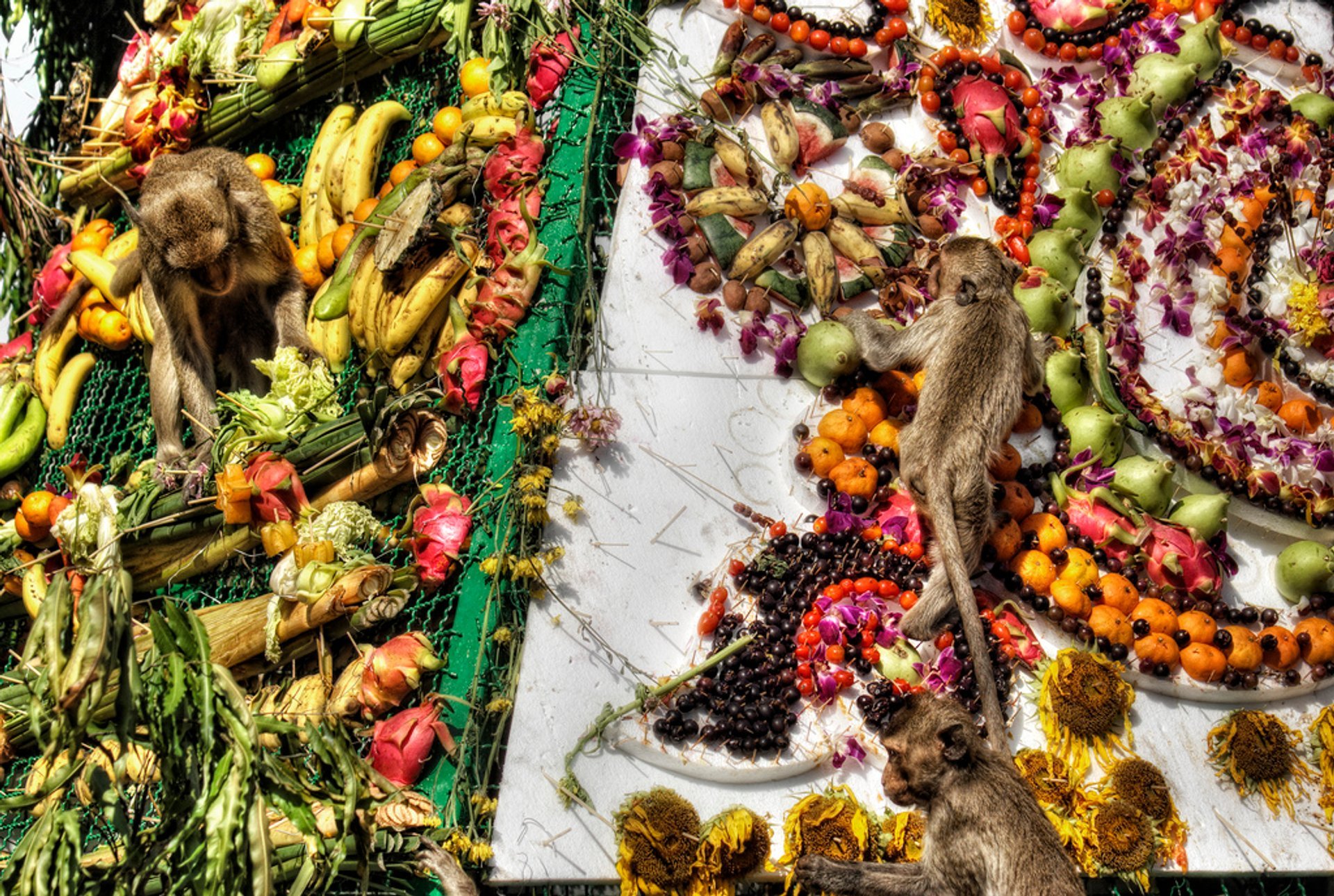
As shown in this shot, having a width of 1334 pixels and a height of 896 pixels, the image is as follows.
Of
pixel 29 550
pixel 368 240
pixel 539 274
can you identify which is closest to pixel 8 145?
pixel 29 550

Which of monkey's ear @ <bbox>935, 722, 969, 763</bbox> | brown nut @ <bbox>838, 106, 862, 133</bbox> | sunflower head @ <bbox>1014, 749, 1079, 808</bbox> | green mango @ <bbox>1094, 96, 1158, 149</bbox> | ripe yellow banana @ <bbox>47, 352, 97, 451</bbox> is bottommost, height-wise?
ripe yellow banana @ <bbox>47, 352, 97, 451</bbox>

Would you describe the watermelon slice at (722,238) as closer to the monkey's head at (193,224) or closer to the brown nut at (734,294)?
the brown nut at (734,294)

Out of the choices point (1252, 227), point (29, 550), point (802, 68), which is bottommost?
Answer: point (29, 550)

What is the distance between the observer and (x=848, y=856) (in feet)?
16.2

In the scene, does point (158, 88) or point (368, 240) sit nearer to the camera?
point (368, 240)

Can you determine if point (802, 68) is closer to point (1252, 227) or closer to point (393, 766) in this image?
point (1252, 227)

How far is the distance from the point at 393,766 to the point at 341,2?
479cm

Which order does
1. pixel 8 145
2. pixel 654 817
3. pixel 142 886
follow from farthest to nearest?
pixel 8 145, pixel 654 817, pixel 142 886

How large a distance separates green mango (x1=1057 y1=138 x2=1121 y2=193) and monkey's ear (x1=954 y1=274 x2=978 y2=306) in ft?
4.50

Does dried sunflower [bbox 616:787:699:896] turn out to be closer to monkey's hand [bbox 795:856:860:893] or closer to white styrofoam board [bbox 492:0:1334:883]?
white styrofoam board [bbox 492:0:1334:883]

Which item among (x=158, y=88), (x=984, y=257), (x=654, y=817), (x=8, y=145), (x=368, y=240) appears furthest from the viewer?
(x=8, y=145)

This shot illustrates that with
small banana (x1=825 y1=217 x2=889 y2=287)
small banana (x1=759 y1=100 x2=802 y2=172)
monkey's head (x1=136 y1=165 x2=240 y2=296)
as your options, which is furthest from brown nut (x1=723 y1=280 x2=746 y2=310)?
monkey's head (x1=136 y1=165 x2=240 y2=296)

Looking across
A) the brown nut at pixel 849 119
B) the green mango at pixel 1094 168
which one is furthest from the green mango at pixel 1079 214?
the brown nut at pixel 849 119

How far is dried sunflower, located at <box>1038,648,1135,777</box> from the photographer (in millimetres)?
5320
